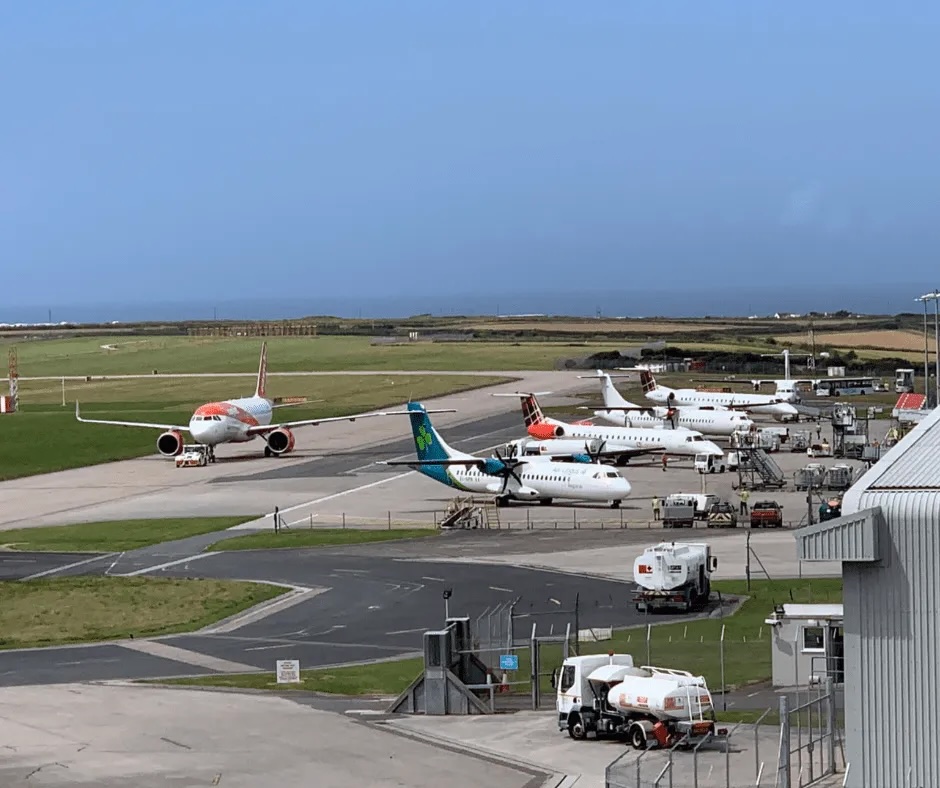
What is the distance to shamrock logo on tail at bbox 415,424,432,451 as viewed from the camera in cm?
10550

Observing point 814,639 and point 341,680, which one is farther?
point 341,680

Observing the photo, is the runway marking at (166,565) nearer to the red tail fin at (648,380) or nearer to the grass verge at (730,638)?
the grass verge at (730,638)

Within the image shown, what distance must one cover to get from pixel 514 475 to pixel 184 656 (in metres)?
43.3

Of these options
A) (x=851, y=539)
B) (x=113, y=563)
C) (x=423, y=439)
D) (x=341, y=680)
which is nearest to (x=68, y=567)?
(x=113, y=563)

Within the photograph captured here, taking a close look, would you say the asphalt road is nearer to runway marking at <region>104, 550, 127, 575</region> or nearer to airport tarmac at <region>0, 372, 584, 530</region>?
runway marking at <region>104, 550, 127, 575</region>

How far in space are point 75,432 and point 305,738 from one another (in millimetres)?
106913

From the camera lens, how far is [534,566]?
80.9 meters

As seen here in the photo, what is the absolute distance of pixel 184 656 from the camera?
63.2 m

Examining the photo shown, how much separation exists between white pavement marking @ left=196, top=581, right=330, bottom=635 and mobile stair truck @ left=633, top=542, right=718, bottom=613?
15.4 m

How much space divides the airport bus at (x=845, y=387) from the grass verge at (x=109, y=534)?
3824 inches

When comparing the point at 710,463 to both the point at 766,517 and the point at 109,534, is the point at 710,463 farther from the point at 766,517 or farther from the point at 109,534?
the point at 109,534

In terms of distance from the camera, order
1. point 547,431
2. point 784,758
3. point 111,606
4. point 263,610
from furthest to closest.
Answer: point 547,431 < point 111,606 < point 263,610 < point 784,758

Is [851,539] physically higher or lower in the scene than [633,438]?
higher

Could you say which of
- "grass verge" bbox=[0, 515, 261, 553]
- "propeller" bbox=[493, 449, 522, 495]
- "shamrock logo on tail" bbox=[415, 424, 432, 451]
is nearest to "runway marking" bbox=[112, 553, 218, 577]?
"grass verge" bbox=[0, 515, 261, 553]
